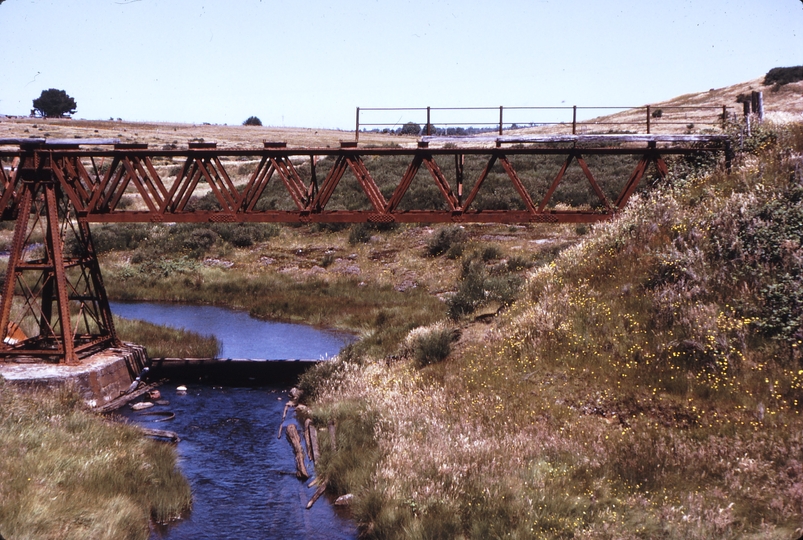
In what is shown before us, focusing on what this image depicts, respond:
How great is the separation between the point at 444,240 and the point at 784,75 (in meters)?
55.6

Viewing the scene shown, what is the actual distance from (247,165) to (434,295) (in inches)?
1714

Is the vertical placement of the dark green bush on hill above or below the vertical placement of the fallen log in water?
above

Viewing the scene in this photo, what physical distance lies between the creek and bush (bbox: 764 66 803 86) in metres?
64.6

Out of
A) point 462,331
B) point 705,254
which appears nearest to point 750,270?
point 705,254

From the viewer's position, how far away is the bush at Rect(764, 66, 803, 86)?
7106 cm

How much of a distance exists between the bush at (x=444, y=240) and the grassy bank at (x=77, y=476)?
24.2 m

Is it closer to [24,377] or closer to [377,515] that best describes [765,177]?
[377,515]

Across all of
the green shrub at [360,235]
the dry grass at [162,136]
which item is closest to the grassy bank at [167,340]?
the green shrub at [360,235]

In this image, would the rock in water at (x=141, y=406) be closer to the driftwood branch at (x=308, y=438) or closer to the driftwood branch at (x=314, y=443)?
the driftwood branch at (x=308, y=438)

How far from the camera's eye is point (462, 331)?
724 inches

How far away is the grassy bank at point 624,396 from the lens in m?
10.3

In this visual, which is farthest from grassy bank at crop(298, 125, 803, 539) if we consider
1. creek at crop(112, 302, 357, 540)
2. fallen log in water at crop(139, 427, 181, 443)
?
fallen log in water at crop(139, 427, 181, 443)

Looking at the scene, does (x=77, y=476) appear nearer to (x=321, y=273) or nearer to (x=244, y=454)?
(x=244, y=454)

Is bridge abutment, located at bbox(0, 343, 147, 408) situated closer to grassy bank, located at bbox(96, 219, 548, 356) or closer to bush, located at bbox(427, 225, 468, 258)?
grassy bank, located at bbox(96, 219, 548, 356)
